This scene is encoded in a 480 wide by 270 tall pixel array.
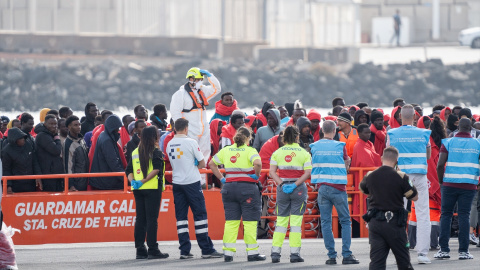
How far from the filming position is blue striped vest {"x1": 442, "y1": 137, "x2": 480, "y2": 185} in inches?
518

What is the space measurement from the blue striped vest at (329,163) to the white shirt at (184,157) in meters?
1.44

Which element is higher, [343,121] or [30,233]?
[343,121]

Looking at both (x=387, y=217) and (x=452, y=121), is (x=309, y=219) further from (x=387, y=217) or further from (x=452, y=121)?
(x=387, y=217)

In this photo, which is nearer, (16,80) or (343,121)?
(343,121)

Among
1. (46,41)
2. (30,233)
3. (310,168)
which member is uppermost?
(46,41)

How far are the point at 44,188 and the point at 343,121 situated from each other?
4.45m

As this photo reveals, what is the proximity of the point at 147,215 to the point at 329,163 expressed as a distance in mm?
2338

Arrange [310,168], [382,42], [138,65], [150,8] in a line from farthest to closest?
[382,42] → [138,65] → [150,8] → [310,168]

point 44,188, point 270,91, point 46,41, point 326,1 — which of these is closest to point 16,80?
point 46,41

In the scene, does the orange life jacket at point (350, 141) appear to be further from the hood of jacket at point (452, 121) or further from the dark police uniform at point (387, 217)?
the dark police uniform at point (387, 217)

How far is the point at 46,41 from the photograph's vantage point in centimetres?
8481

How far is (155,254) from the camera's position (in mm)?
13750

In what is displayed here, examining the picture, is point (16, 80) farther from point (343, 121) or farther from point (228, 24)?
point (343, 121)

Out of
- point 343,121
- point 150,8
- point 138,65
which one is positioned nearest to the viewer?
point 343,121
